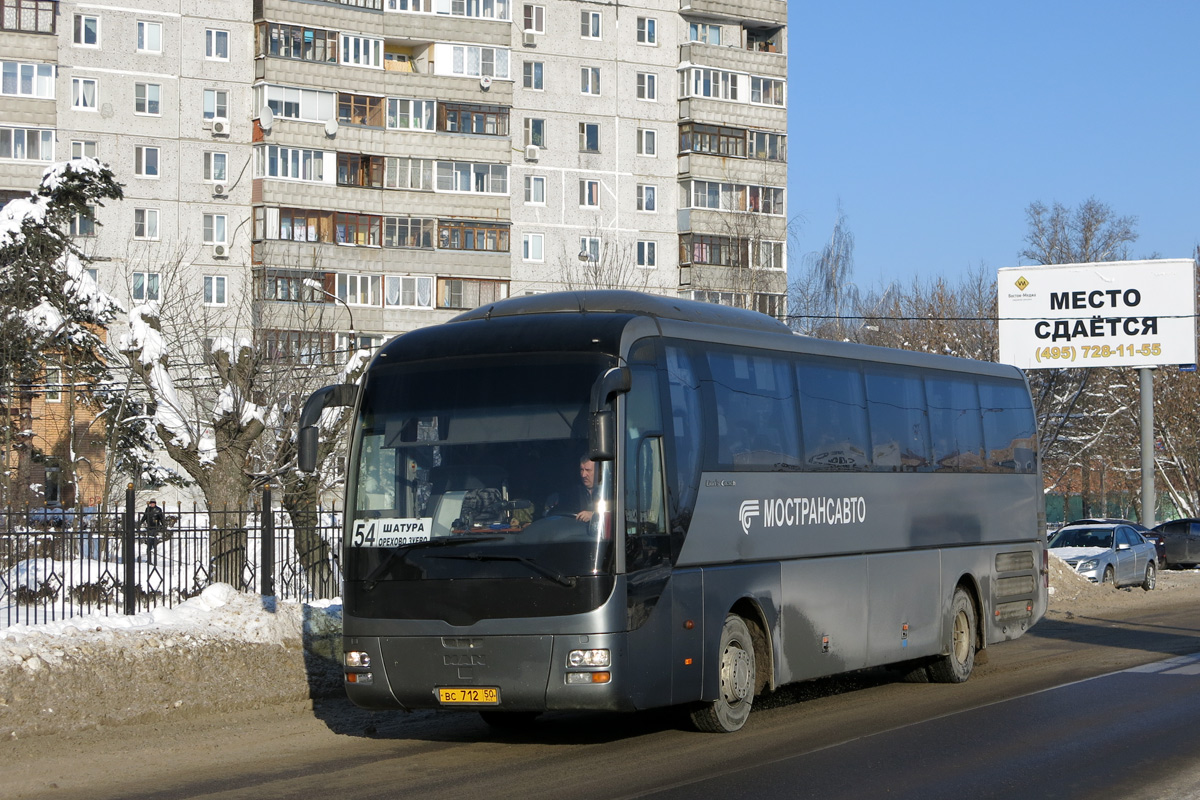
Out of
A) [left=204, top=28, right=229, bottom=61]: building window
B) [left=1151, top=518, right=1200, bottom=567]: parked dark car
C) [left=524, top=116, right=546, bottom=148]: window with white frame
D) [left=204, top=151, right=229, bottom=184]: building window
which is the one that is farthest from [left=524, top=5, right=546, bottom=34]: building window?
[left=1151, top=518, right=1200, bottom=567]: parked dark car

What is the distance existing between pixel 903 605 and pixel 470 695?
575cm

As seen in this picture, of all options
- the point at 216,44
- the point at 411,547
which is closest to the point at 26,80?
the point at 216,44

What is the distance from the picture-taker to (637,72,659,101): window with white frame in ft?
209

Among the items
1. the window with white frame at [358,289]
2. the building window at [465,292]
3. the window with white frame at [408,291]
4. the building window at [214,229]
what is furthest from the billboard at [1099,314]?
the building window at [214,229]

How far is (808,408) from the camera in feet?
45.4

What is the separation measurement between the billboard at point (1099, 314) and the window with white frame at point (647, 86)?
22268 millimetres

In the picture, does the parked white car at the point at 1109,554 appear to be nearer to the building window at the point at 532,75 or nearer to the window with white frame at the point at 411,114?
the window with white frame at the point at 411,114

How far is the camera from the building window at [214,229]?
55.4 metres

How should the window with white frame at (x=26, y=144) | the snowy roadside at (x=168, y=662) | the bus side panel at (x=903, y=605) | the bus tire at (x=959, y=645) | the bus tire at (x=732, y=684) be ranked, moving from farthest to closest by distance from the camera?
the window with white frame at (x=26, y=144)
the bus tire at (x=959, y=645)
the bus side panel at (x=903, y=605)
the snowy roadside at (x=168, y=662)
the bus tire at (x=732, y=684)

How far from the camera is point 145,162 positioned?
5512 centimetres

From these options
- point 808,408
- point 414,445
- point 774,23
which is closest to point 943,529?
point 808,408

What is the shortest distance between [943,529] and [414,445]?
701 cm

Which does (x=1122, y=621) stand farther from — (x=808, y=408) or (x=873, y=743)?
(x=873, y=743)

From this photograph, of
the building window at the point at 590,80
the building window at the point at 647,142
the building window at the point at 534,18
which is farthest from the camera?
the building window at the point at 647,142
